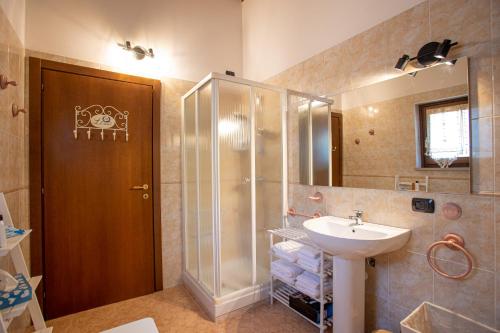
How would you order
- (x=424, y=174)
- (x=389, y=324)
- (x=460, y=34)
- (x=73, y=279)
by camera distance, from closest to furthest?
(x=460, y=34), (x=424, y=174), (x=389, y=324), (x=73, y=279)

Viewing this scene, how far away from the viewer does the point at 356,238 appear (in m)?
1.35

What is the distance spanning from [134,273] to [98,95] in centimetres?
171

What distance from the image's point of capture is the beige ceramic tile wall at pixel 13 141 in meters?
1.45

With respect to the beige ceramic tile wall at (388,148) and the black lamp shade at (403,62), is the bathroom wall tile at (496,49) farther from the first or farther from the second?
the black lamp shade at (403,62)

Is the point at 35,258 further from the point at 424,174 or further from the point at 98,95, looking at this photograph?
the point at 424,174

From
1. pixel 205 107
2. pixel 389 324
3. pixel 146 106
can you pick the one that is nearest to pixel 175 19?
pixel 146 106

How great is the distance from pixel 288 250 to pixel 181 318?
106cm

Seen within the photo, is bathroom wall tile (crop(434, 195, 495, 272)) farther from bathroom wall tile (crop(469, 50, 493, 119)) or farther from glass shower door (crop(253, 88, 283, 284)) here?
glass shower door (crop(253, 88, 283, 284))

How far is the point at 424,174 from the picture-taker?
4.70 ft

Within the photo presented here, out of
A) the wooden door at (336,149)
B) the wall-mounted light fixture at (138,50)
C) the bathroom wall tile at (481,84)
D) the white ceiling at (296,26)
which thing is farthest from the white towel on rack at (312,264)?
the wall-mounted light fixture at (138,50)

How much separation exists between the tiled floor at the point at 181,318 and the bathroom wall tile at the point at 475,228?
1174 millimetres

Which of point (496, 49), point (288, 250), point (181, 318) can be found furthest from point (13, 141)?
point (496, 49)

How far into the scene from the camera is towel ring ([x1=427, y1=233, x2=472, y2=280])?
1249mm

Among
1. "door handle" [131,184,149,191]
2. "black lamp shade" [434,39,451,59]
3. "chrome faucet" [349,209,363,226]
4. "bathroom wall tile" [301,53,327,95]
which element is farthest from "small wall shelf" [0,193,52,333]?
"black lamp shade" [434,39,451,59]
